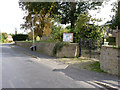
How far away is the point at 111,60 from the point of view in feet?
23.2

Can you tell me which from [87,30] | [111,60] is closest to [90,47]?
[87,30]

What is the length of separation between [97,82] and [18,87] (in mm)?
3144

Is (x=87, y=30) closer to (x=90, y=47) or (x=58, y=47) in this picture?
(x=90, y=47)

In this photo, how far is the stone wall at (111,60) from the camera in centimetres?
673

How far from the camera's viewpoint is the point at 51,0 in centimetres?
1752

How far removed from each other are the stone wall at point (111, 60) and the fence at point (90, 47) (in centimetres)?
479

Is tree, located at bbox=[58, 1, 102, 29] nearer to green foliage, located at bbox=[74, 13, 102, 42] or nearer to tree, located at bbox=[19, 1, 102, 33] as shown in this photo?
tree, located at bbox=[19, 1, 102, 33]

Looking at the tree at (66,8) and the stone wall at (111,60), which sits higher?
the tree at (66,8)

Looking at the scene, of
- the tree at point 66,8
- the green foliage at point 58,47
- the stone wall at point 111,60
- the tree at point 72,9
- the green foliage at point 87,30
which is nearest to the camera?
the stone wall at point 111,60

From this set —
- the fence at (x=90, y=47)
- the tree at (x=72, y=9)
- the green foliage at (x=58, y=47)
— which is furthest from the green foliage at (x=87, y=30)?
the tree at (x=72, y=9)

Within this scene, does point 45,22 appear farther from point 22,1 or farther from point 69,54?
point 69,54

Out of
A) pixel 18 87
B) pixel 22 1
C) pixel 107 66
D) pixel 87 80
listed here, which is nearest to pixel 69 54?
pixel 107 66

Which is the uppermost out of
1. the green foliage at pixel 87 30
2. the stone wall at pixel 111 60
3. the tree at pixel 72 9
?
the tree at pixel 72 9

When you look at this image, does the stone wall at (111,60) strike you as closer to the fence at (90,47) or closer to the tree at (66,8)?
the fence at (90,47)
